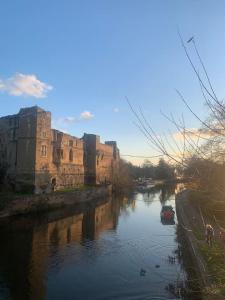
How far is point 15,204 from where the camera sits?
95.3 feet

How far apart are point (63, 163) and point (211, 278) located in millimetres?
35508

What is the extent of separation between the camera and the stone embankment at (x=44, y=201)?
2861 centimetres

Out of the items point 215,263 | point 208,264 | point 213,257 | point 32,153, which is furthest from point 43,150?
point 215,263

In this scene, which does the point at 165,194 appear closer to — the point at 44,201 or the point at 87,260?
the point at 44,201

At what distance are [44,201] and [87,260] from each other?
1774cm

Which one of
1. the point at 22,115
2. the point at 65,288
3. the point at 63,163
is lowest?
the point at 65,288

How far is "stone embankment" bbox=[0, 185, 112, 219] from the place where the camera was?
28606 millimetres

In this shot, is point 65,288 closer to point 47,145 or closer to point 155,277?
point 155,277

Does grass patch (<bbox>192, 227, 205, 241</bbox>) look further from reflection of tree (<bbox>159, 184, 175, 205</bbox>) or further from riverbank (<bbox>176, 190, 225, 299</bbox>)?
reflection of tree (<bbox>159, 184, 175, 205</bbox>)

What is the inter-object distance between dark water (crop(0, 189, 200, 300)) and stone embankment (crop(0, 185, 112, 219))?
1.66 m

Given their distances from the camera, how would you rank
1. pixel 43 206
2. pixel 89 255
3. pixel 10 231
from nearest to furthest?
1. pixel 89 255
2. pixel 10 231
3. pixel 43 206

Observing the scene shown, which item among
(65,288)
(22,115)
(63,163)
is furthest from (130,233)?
(63,163)

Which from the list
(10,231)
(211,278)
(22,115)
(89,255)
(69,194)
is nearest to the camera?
(211,278)

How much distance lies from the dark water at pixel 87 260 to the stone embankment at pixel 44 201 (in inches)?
65.4
